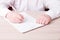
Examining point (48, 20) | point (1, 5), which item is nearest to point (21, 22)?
point (48, 20)

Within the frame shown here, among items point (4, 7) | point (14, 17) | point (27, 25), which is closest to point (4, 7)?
point (4, 7)

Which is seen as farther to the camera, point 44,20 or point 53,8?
point 53,8

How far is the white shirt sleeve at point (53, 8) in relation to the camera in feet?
3.44

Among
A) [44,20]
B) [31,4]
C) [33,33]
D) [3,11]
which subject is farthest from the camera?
[31,4]

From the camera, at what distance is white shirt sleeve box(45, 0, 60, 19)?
1050 mm

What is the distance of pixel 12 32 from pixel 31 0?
0.50 metres

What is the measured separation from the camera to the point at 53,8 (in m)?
1.13

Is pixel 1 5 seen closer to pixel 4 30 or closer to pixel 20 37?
pixel 4 30

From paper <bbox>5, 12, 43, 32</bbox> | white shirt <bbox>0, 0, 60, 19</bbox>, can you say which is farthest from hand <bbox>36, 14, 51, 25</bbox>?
white shirt <bbox>0, 0, 60, 19</bbox>

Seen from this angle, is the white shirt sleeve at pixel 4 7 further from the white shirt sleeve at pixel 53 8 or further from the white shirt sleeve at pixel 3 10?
the white shirt sleeve at pixel 53 8

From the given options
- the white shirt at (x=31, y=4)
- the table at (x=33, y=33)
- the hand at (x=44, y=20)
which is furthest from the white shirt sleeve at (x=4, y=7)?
the hand at (x=44, y=20)

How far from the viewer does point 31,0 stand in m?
1.24

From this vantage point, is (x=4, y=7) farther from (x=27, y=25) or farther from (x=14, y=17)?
(x=27, y=25)

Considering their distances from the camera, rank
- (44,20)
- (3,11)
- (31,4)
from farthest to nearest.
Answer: (31,4)
(3,11)
(44,20)
